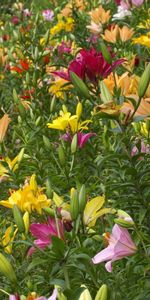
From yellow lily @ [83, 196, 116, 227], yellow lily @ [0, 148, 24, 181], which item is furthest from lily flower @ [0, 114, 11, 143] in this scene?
yellow lily @ [83, 196, 116, 227]

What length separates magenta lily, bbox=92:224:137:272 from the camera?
120 centimetres

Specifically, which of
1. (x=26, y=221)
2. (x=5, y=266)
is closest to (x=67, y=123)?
(x=26, y=221)

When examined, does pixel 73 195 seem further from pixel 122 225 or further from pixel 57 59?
pixel 57 59

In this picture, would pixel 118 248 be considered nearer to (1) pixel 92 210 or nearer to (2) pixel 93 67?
(1) pixel 92 210

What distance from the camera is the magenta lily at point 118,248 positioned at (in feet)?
3.95

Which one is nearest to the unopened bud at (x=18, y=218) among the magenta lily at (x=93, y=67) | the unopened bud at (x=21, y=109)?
the magenta lily at (x=93, y=67)

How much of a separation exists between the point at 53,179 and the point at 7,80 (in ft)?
6.82

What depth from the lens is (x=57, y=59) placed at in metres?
3.65

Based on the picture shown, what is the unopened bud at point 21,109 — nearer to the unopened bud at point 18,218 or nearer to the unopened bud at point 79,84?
the unopened bud at point 79,84

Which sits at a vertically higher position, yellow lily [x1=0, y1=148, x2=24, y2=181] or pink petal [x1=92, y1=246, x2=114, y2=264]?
yellow lily [x1=0, y1=148, x2=24, y2=181]

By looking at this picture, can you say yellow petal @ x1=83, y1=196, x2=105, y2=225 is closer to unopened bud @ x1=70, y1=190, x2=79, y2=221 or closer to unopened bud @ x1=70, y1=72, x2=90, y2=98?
unopened bud @ x1=70, y1=190, x2=79, y2=221

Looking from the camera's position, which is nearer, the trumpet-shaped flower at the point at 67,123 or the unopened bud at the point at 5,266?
the unopened bud at the point at 5,266

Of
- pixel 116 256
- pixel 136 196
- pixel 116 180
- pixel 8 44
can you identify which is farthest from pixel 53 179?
pixel 8 44

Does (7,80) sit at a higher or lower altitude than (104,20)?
lower
